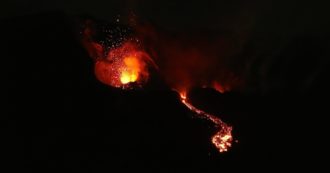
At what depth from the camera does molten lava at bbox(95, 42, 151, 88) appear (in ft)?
53.6

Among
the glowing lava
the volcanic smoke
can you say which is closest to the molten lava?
the volcanic smoke

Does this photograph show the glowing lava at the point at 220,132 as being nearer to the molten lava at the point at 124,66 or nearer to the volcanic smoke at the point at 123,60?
the volcanic smoke at the point at 123,60

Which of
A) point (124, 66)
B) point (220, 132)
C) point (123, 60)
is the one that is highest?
point (123, 60)

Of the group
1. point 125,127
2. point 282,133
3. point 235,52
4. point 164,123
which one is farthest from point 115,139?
point 235,52

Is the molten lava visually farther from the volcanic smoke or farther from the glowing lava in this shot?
the glowing lava

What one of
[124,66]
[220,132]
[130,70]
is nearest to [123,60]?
[124,66]

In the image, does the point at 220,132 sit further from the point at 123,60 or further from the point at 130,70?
the point at 123,60

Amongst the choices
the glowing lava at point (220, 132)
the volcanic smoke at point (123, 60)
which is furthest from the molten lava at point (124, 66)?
the glowing lava at point (220, 132)

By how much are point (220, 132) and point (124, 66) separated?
538cm

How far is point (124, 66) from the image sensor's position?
16.9 meters

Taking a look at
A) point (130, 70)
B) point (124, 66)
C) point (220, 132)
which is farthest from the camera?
point (130, 70)

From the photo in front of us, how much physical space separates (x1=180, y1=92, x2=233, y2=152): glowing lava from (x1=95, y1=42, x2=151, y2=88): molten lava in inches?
122

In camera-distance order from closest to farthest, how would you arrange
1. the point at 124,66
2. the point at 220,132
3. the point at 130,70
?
the point at 220,132 < the point at 124,66 < the point at 130,70

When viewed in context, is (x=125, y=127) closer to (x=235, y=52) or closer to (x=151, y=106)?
(x=151, y=106)
